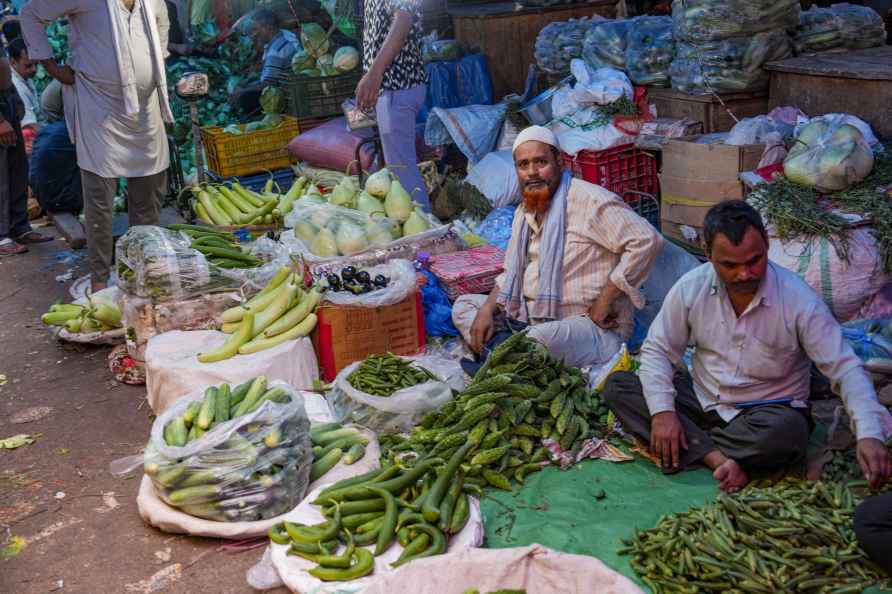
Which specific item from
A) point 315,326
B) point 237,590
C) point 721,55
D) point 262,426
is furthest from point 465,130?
point 237,590

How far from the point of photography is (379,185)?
655 cm

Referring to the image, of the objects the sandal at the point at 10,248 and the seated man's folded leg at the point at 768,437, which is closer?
the seated man's folded leg at the point at 768,437

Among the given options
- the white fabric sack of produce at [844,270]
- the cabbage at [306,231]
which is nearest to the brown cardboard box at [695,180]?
the white fabric sack of produce at [844,270]

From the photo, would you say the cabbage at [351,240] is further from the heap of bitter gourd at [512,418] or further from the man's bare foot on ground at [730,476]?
the man's bare foot on ground at [730,476]

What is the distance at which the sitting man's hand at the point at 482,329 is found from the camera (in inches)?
196

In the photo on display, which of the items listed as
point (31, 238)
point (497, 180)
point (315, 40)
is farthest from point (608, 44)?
point (31, 238)

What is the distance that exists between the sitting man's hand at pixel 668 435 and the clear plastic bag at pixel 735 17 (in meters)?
3.47

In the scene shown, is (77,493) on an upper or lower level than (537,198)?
lower

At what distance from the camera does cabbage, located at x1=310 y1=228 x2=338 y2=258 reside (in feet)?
19.4

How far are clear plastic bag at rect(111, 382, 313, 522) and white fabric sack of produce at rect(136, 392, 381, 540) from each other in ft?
0.11

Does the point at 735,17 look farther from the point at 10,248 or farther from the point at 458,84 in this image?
the point at 10,248

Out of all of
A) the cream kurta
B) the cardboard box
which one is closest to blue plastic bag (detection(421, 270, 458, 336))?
the cardboard box

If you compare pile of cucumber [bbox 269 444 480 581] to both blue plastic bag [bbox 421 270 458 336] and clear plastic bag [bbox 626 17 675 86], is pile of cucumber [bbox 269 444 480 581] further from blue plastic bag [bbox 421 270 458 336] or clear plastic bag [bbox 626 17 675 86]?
clear plastic bag [bbox 626 17 675 86]

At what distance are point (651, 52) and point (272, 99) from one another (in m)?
4.24
